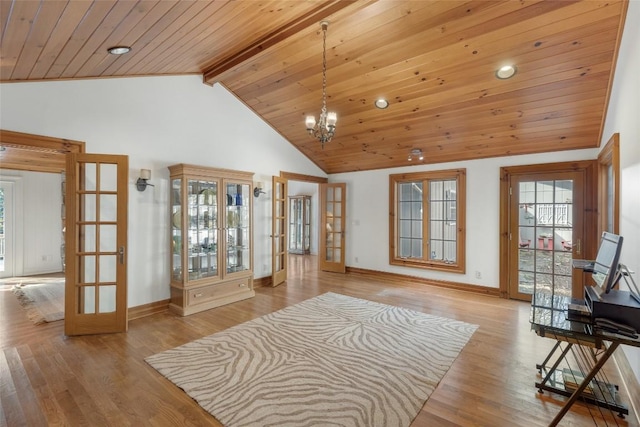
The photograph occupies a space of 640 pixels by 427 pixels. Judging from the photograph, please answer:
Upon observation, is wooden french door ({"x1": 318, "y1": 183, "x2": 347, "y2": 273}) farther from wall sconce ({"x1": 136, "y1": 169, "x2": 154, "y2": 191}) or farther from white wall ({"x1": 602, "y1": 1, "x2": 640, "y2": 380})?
white wall ({"x1": 602, "y1": 1, "x2": 640, "y2": 380})

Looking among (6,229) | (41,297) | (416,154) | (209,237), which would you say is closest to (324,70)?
(416,154)

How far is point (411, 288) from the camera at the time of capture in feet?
18.1

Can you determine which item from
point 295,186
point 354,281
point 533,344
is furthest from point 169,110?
point 295,186

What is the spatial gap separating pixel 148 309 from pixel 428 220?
4.96 meters

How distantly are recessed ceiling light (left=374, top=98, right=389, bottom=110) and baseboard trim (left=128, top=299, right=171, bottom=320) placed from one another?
13.6 feet

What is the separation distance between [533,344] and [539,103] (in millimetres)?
2824

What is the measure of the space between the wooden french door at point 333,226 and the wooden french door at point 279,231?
56.0 inches

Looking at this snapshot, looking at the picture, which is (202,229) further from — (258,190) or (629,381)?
(629,381)

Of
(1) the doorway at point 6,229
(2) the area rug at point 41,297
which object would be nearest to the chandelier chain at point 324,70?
(2) the area rug at point 41,297

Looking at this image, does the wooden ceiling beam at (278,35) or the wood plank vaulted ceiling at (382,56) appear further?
the wooden ceiling beam at (278,35)

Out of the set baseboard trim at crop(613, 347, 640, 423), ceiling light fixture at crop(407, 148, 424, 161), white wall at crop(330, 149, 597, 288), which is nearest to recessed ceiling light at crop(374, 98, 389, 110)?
ceiling light fixture at crop(407, 148, 424, 161)

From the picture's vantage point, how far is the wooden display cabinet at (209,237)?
4.05 m

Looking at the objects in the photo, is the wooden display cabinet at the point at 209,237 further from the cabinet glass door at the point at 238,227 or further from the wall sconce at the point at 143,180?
the wall sconce at the point at 143,180

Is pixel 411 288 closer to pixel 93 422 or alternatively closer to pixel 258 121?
pixel 258 121
